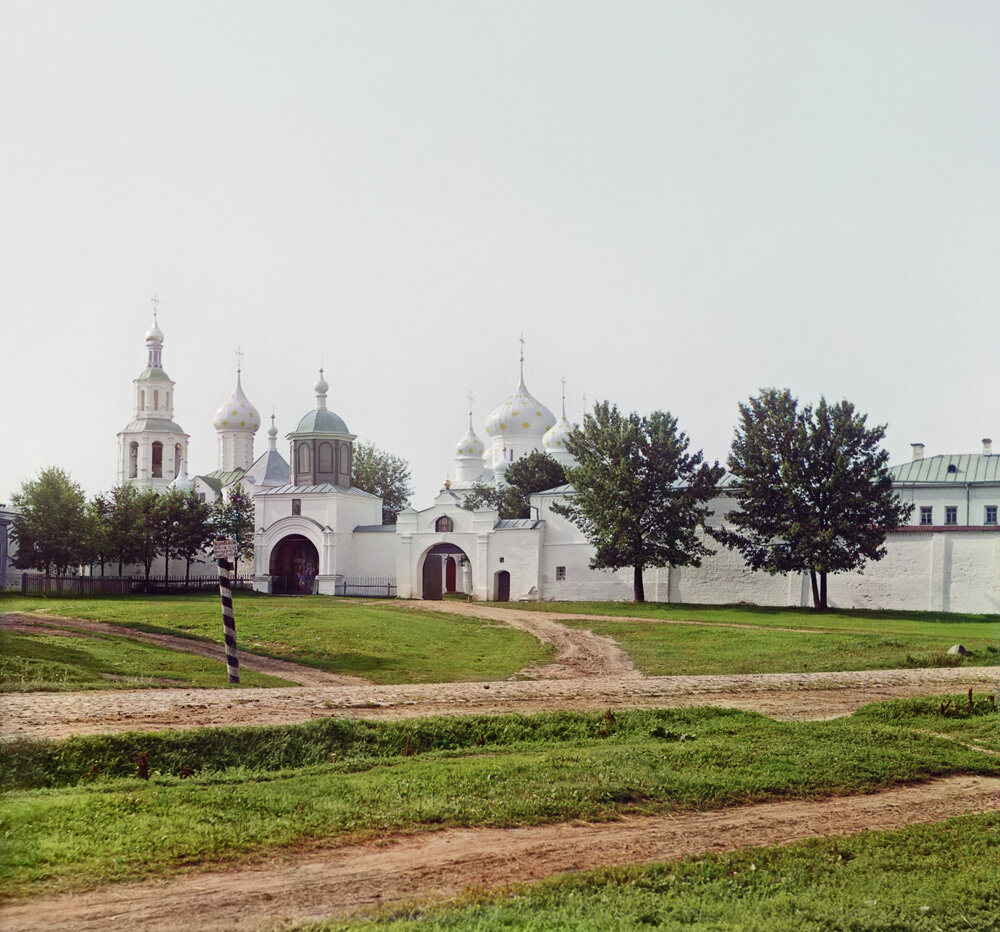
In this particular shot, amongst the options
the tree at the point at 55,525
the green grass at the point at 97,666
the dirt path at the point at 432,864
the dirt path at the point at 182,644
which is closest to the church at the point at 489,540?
the tree at the point at 55,525

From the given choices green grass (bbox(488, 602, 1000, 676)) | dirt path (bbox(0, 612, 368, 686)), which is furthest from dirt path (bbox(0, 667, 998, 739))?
dirt path (bbox(0, 612, 368, 686))

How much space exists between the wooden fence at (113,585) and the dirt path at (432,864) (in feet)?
94.0

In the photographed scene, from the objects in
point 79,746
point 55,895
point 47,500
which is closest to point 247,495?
point 47,500

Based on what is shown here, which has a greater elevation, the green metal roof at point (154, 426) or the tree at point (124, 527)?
the green metal roof at point (154, 426)

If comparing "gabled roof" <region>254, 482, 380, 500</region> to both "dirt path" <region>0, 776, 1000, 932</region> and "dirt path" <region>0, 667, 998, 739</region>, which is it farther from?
"dirt path" <region>0, 776, 1000, 932</region>

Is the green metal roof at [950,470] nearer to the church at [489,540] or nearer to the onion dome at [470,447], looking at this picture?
the church at [489,540]

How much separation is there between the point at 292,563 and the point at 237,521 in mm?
4154

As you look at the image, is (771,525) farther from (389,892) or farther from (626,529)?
(389,892)

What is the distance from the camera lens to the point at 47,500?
1623 inches

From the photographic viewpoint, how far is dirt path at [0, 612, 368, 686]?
766 inches

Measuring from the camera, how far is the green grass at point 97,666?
15055 mm

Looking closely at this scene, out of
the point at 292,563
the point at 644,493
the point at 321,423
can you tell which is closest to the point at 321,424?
the point at 321,423

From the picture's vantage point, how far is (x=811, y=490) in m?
39.1

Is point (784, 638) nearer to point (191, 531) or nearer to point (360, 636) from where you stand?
point (360, 636)
